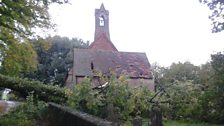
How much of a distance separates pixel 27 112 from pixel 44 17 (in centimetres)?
624

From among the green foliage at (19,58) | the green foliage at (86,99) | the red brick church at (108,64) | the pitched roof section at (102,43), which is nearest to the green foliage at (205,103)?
the green foliage at (86,99)

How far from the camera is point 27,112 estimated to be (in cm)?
2067

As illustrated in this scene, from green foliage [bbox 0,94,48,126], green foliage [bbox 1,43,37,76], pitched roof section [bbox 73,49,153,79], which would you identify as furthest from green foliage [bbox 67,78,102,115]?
pitched roof section [bbox 73,49,153,79]

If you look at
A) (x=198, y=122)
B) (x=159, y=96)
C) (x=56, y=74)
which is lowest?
(x=198, y=122)

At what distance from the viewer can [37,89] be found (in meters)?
29.2

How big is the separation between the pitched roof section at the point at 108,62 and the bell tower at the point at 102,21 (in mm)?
11793

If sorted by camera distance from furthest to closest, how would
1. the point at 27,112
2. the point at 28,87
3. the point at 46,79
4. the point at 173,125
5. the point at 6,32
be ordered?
1. the point at 46,79
2. the point at 28,87
3. the point at 6,32
4. the point at 27,112
5. the point at 173,125

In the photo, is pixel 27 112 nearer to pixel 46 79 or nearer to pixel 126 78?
pixel 126 78

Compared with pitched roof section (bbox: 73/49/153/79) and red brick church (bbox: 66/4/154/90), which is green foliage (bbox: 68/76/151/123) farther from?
pitched roof section (bbox: 73/49/153/79)

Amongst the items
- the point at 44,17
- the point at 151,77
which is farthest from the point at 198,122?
the point at 151,77

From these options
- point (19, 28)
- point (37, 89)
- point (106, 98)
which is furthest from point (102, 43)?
point (106, 98)

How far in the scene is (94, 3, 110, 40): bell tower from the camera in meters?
61.4

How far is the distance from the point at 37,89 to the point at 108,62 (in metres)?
19.2

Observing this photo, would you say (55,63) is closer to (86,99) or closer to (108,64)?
(108,64)
